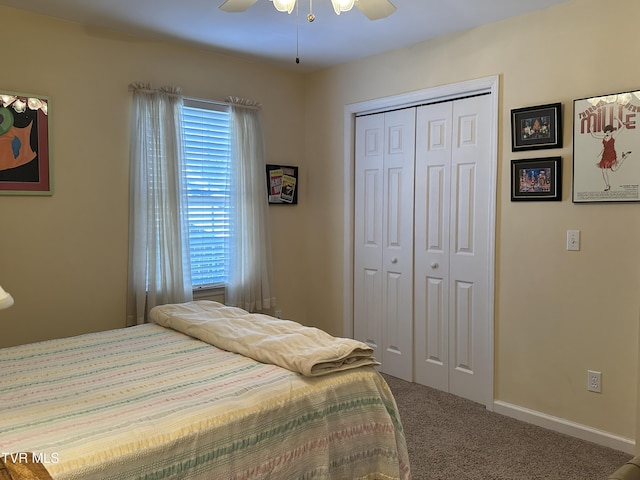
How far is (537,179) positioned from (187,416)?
7.92ft

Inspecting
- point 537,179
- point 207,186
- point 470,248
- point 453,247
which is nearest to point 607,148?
point 537,179

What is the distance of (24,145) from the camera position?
9.97ft

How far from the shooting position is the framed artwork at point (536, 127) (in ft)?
9.66

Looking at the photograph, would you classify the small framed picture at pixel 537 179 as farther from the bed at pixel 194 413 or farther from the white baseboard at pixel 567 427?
the bed at pixel 194 413

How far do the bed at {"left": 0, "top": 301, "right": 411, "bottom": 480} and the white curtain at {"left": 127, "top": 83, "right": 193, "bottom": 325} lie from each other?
101 cm

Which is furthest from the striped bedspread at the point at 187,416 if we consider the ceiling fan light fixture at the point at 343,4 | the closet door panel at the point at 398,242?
the closet door panel at the point at 398,242

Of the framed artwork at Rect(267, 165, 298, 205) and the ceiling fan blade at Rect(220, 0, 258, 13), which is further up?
the ceiling fan blade at Rect(220, 0, 258, 13)

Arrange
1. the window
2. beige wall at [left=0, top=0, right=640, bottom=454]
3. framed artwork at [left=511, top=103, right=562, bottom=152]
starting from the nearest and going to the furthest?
1. beige wall at [left=0, top=0, right=640, bottom=454]
2. framed artwork at [left=511, top=103, right=562, bottom=152]
3. the window

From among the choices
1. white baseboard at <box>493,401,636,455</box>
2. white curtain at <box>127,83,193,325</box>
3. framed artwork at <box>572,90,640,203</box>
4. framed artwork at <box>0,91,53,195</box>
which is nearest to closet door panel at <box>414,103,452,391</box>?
white baseboard at <box>493,401,636,455</box>

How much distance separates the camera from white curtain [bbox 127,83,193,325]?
3449 mm

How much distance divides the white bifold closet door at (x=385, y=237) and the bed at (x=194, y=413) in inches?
67.5

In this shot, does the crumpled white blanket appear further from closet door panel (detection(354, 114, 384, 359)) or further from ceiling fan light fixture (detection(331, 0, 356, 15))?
closet door panel (detection(354, 114, 384, 359))

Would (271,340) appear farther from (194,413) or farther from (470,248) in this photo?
(470,248)

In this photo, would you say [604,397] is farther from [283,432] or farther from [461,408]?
[283,432]
